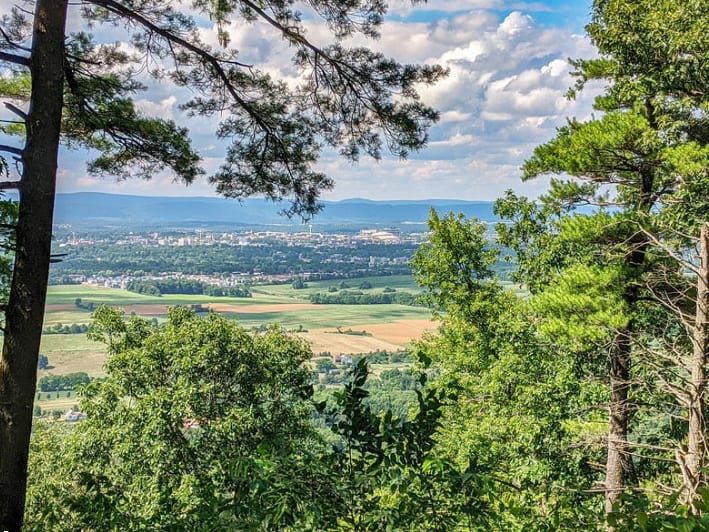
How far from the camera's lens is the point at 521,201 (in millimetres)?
9102

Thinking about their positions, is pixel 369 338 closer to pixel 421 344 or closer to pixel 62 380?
pixel 62 380

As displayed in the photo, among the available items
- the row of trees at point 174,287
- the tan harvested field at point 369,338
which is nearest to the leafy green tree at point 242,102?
the tan harvested field at point 369,338

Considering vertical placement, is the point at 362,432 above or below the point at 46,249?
below

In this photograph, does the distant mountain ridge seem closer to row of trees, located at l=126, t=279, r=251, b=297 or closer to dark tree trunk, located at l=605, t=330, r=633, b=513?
row of trees, located at l=126, t=279, r=251, b=297

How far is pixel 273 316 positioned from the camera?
26.0 m

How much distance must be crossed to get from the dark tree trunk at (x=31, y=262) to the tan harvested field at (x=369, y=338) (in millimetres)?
17655

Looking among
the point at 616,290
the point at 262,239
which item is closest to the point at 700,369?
the point at 616,290

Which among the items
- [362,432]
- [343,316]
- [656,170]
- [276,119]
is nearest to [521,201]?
[656,170]

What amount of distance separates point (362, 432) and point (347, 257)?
32.3 m

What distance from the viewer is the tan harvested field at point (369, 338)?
21.9 metres

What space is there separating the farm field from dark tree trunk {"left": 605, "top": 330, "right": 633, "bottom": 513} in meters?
11.7

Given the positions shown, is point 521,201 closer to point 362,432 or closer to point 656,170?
point 656,170

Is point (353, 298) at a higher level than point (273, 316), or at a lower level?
higher

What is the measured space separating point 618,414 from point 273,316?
20762mm
